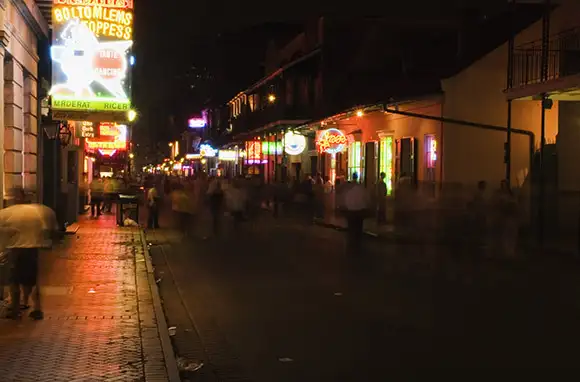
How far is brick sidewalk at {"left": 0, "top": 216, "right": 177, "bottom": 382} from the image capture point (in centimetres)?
681

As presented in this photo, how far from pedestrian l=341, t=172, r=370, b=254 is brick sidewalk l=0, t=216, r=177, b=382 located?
548 cm

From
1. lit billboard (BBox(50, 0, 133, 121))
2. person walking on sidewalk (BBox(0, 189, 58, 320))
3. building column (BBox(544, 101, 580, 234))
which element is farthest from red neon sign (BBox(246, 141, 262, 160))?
person walking on sidewalk (BBox(0, 189, 58, 320))

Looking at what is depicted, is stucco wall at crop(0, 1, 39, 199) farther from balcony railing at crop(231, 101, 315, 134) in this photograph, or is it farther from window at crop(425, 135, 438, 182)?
balcony railing at crop(231, 101, 315, 134)

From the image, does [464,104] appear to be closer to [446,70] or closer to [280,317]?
[446,70]

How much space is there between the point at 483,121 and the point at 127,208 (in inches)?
503

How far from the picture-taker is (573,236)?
1872 cm

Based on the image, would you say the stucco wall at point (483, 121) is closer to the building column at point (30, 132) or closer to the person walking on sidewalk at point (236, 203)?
the person walking on sidewalk at point (236, 203)

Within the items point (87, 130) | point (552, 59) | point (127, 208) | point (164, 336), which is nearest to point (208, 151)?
point (87, 130)

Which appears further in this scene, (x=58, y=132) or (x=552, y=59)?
(x=552, y=59)

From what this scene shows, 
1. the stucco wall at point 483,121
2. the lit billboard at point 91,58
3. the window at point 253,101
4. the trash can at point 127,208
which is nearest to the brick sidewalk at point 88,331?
the lit billboard at point 91,58

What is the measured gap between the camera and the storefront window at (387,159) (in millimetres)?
29312

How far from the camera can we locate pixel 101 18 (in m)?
16.1

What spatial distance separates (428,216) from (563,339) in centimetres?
1204

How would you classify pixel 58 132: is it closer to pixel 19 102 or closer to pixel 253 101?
pixel 19 102
